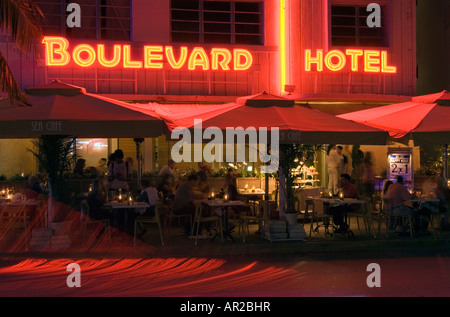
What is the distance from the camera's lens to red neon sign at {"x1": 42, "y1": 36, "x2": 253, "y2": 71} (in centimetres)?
1584

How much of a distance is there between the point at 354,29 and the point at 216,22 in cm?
462

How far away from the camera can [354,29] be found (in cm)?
1841

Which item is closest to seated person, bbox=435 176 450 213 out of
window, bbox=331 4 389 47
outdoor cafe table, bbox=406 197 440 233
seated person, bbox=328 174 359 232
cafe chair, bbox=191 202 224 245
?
outdoor cafe table, bbox=406 197 440 233

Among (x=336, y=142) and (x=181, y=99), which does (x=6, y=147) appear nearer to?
(x=181, y=99)

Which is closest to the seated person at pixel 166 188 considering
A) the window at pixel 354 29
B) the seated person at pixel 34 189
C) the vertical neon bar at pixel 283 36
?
the seated person at pixel 34 189

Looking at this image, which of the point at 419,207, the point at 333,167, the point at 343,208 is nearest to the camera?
the point at 343,208


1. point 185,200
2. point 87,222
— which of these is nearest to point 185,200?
point 185,200

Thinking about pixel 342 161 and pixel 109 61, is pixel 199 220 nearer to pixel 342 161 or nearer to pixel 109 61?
pixel 109 61

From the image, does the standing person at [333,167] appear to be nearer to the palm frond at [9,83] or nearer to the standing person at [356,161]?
the standing person at [356,161]

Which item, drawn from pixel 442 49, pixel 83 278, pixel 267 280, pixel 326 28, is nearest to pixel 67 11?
pixel 326 28

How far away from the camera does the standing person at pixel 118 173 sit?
13.4 meters

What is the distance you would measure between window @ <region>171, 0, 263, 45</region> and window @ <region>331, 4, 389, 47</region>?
2.54 meters

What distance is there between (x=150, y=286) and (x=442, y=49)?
18791mm

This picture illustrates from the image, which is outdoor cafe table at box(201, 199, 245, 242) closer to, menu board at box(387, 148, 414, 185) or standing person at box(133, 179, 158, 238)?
standing person at box(133, 179, 158, 238)
